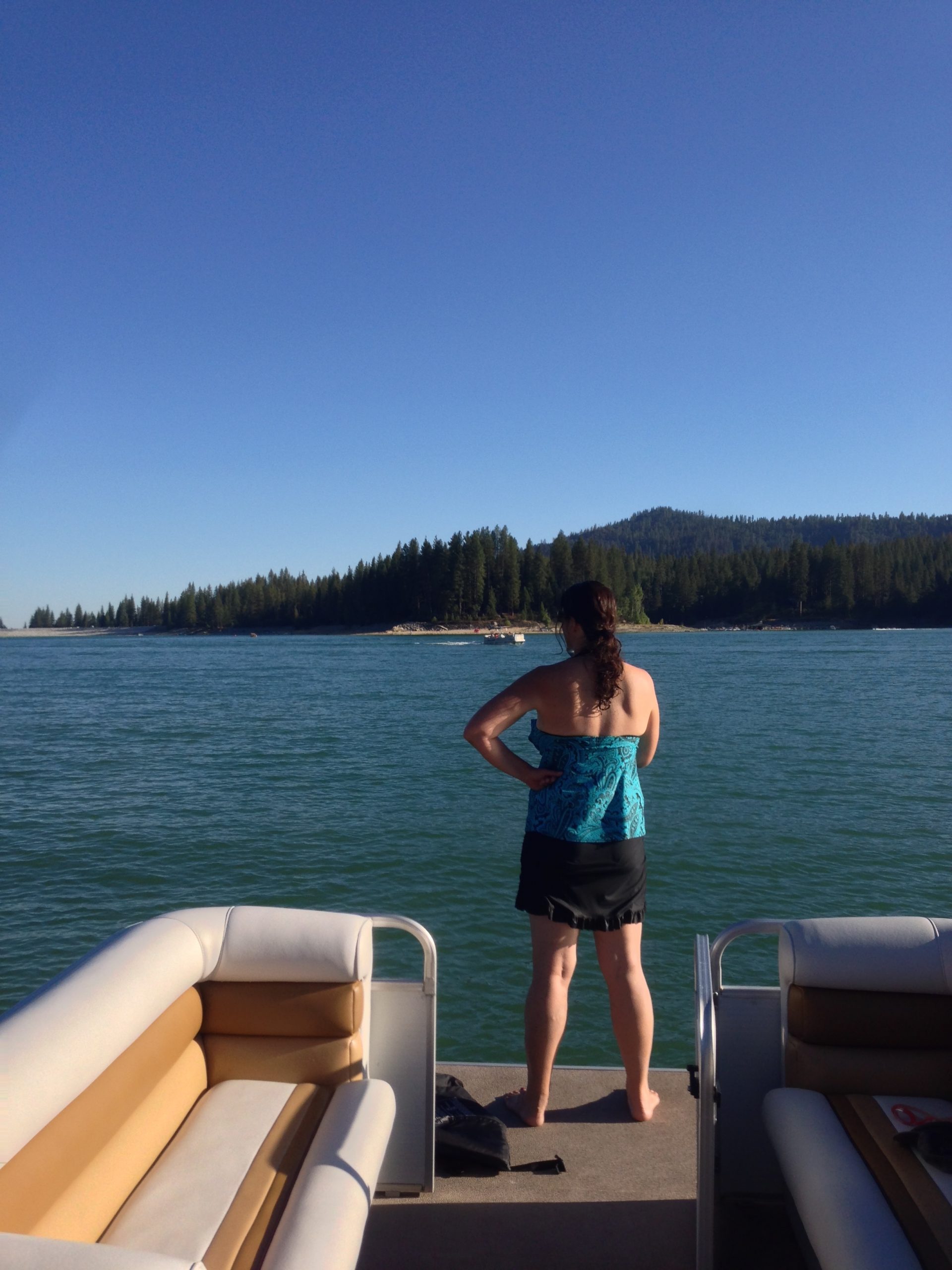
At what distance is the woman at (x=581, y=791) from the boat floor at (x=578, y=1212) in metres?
0.36

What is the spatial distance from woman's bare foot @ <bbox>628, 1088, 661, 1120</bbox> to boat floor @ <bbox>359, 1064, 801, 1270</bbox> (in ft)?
0.10

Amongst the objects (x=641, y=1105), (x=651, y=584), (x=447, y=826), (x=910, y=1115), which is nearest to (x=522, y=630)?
(x=651, y=584)

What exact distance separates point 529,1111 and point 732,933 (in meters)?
1.11

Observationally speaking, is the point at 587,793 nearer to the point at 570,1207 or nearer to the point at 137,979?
the point at 570,1207

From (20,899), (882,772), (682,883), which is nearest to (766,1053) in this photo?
(682,883)

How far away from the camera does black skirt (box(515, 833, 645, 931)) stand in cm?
321

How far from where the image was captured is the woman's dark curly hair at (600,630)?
3170 millimetres

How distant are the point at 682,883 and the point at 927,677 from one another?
37161 mm

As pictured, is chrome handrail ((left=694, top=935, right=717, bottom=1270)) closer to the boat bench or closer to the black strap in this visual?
the boat bench

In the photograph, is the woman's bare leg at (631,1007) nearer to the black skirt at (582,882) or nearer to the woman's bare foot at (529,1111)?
the black skirt at (582,882)

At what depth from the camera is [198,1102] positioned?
282cm

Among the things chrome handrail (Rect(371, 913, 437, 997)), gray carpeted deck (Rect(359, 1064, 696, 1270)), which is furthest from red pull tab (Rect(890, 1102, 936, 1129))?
chrome handrail (Rect(371, 913, 437, 997))

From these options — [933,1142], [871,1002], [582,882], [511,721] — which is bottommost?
[933,1142]

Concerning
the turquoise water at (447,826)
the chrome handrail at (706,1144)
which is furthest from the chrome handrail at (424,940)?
the turquoise water at (447,826)
